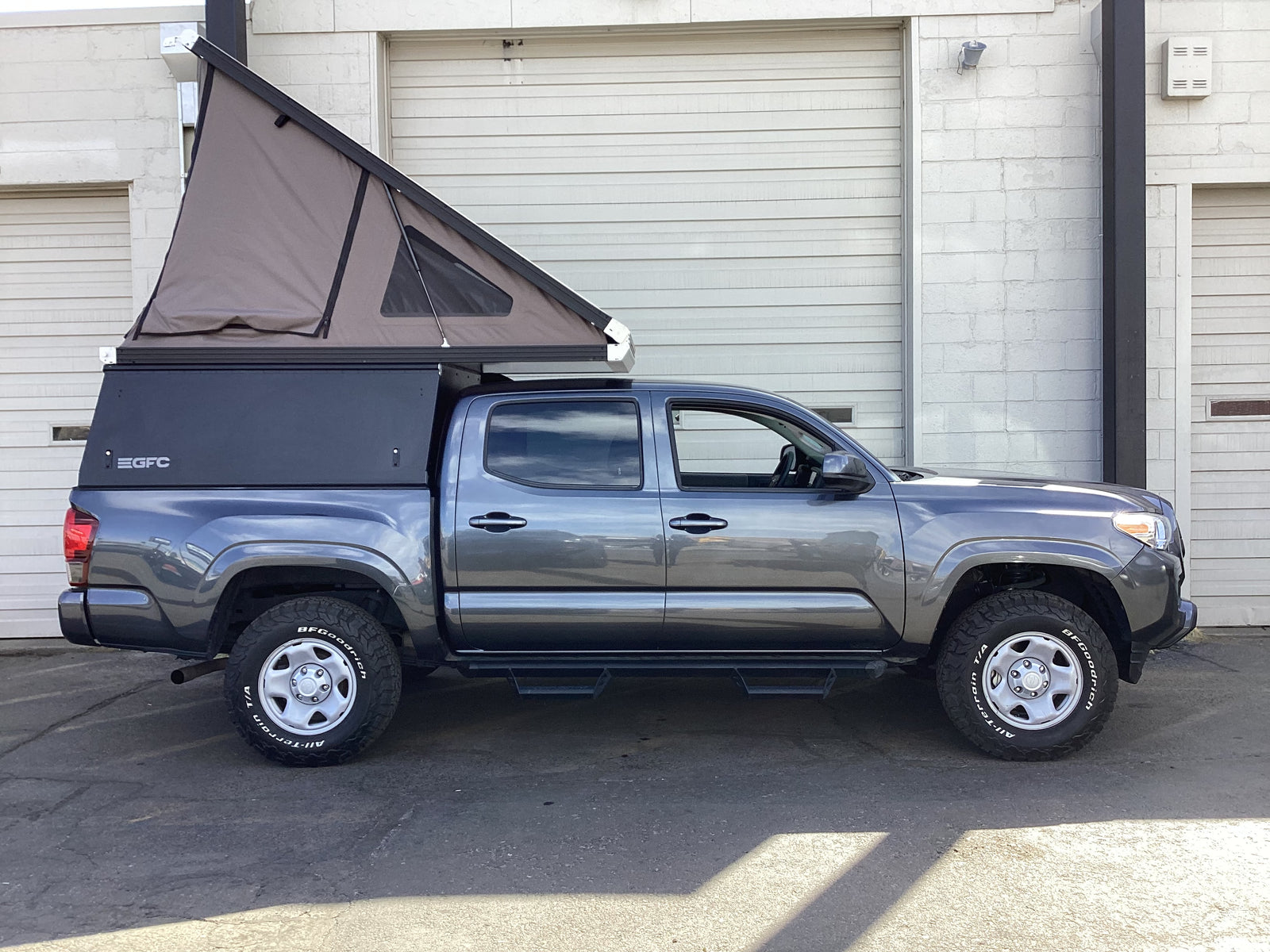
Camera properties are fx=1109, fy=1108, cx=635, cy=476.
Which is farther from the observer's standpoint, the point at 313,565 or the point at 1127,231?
the point at 1127,231

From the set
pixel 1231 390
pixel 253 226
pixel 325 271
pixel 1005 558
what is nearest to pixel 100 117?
pixel 253 226

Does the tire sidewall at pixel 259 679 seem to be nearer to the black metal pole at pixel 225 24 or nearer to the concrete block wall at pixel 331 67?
the concrete block wall at pixel 331 67

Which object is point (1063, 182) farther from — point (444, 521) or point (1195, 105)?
point (444, 521)

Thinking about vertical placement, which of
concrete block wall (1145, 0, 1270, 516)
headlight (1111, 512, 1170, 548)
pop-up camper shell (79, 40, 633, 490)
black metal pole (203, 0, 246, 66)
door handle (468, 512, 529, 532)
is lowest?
headlight (1111, 512, 1170, 548)

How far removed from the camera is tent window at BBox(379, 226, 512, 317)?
5.69 meters

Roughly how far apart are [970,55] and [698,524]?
5318mm

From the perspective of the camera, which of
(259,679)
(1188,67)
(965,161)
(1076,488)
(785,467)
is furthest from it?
(965,161)

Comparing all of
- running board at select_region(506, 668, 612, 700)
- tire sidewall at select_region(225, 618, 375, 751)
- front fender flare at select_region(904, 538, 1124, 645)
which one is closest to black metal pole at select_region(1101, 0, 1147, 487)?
front fender flare at select_region(904, 538, 1124, 645)

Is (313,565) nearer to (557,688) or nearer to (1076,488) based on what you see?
(557,688)

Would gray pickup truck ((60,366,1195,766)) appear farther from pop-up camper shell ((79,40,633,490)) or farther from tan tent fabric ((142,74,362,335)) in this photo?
tan tent fabric ((142,74,362,335))

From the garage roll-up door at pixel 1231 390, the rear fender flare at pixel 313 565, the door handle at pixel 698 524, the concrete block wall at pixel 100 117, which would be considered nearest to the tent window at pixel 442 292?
the rear fender flare at pixel 313 565

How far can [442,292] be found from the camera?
18.8 ft

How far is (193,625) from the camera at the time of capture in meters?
5.43

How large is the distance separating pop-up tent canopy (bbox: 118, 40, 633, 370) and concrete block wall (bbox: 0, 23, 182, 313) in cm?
332
